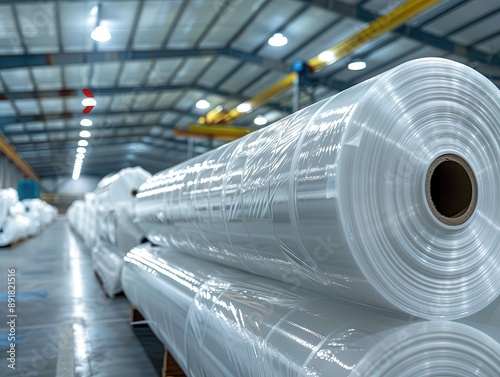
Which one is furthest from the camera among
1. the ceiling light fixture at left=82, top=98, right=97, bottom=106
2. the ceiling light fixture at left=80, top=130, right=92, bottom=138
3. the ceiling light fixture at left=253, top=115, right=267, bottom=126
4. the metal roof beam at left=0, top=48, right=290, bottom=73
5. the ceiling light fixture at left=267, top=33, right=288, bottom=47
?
the ceiling light fixture at left=80, top=130, right=92, bottom=138

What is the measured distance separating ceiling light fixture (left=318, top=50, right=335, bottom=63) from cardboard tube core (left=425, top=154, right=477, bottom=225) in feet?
24.4

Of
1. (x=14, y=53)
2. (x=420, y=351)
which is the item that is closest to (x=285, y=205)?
(x=420, y=351)

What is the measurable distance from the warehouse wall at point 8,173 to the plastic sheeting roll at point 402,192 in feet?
70.9

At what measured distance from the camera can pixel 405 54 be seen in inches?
352

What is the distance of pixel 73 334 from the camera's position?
3879 millimetres

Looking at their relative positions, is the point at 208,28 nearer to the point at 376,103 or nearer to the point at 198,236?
the point at 198,236

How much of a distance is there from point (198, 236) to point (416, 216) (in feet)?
5.55

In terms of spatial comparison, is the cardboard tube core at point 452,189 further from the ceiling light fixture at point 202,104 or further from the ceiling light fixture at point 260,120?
the ceiling light fixture at point 260,120

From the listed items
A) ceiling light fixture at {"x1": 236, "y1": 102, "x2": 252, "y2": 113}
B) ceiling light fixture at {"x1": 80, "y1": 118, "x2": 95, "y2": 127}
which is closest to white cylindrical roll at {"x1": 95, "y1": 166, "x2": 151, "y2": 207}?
ceiling light fixture at {"x1": 236, "y1": 102, "x2": 252, "y2": 113}

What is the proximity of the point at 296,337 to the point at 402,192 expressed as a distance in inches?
20.9

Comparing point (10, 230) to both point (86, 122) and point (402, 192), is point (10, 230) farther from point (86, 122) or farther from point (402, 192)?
point (402, 192)

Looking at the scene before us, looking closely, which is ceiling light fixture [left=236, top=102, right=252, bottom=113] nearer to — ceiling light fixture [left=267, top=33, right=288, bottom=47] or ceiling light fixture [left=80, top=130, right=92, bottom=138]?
ceiling light fixture [left=267, top=33, right=288, bottom=47]

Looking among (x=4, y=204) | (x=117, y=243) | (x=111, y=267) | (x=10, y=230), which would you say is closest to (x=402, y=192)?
(x=111, y=267)

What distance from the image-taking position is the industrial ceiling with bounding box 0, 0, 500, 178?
7.21m
